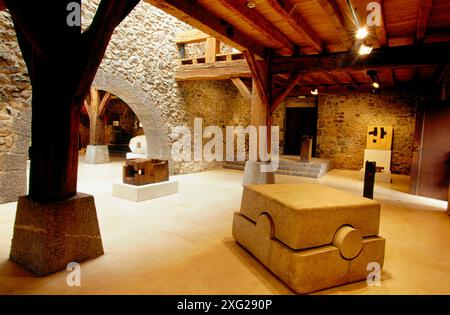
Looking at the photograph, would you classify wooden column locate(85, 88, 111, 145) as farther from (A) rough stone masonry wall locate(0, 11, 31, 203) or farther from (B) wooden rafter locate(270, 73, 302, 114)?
(B) wooden rafter locate(270, 73, 302, 114)

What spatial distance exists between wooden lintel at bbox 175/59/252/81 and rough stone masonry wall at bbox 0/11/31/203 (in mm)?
3645

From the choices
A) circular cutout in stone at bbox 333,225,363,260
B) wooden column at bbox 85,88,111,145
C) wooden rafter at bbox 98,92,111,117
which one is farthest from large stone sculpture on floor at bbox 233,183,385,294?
wooden column at bbox 85,88,111,145

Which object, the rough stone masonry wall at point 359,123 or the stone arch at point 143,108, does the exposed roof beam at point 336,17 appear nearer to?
the stone arch at point 143,108

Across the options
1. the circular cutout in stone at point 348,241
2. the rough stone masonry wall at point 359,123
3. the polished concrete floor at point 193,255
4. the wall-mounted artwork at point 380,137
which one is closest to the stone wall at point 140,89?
the polished concrete floor at point 193,255

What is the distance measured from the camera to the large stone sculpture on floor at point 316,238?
2137 mm

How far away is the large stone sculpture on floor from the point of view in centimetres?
214

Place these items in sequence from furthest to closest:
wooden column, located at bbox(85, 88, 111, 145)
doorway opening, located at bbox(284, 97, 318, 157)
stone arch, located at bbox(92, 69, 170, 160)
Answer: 1. doorway opening, located at bbox(284, 97, 318, 157)
2. wooden column, located at bbox(85, 88, 111, 145)
3. stone arch, located at bbox(92, 69, 170, 160)

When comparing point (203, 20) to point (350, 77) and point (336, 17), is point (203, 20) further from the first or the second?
point (350, 77)

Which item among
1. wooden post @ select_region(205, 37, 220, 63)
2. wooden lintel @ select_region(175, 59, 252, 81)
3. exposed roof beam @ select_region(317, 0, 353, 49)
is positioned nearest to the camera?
exposed roof beam @ select_region(317, 0, 353, 49)

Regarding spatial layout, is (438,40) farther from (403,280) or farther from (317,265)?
(317,265)

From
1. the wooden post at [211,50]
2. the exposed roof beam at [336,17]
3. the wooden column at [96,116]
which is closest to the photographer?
the exposed roof beam at [336,17]

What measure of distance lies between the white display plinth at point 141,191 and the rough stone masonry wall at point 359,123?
6.99m
